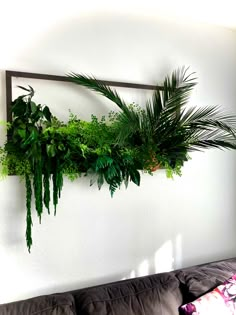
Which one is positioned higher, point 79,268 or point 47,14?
point 47,14

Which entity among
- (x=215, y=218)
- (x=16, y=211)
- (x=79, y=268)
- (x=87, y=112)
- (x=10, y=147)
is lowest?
(x=79, y=268)

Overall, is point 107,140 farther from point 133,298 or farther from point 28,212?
point 133,298

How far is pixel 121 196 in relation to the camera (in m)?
1.93

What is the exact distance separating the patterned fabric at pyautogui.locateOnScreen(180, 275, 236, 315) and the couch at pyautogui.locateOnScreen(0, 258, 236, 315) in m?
0.07

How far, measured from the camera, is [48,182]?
161 centimetres

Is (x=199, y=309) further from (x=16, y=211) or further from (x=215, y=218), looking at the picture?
(x=16, y=211)

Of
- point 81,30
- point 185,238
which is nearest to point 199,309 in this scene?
point 185,238

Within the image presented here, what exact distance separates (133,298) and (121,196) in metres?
0.60

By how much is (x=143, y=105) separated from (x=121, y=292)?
116cm

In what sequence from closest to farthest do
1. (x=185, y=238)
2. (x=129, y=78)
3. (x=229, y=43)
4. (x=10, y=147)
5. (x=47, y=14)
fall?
(x=10, y=147), (x=47, y=14), (x=129, y=78), (x=185, y=238), (x=229, y=43)

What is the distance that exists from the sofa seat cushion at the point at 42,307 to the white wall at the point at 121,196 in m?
0.18

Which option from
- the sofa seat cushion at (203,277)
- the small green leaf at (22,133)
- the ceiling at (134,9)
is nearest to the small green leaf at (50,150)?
the small green leaf at (22,133)

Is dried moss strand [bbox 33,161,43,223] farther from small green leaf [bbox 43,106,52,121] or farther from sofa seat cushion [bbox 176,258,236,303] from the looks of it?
sofa seat cushion [bbox 176,258,236,303]

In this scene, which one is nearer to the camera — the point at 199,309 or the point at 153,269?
the point at 199,309
